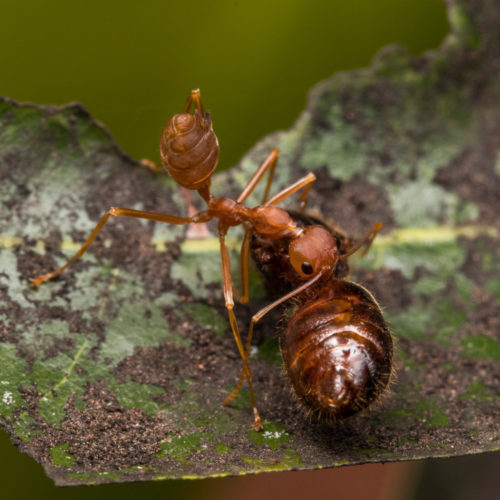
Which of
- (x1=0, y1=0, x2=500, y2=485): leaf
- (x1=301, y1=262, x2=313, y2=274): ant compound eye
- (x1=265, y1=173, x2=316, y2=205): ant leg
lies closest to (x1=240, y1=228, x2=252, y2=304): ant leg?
(x1=0, y1=0, x2=500, y2=485): leaf

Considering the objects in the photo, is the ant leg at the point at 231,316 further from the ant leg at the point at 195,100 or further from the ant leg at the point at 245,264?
the ant leg at the point at 195,100

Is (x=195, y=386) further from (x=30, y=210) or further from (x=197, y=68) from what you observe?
(x=197, y=68)

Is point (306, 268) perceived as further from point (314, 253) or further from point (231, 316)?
point (231, 316)

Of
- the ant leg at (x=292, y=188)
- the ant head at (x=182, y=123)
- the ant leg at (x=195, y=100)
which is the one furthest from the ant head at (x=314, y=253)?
the ant leg at (x=195, y=100)

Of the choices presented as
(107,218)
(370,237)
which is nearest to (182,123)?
(107,218)

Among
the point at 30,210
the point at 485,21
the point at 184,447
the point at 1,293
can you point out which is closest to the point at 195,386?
the point at 184,447

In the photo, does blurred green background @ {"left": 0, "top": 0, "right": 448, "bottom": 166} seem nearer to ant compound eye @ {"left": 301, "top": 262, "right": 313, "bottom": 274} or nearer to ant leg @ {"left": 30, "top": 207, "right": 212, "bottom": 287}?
ant leg @ {"left": 30, "top": 207, "right": 212, "bottom": 287}
